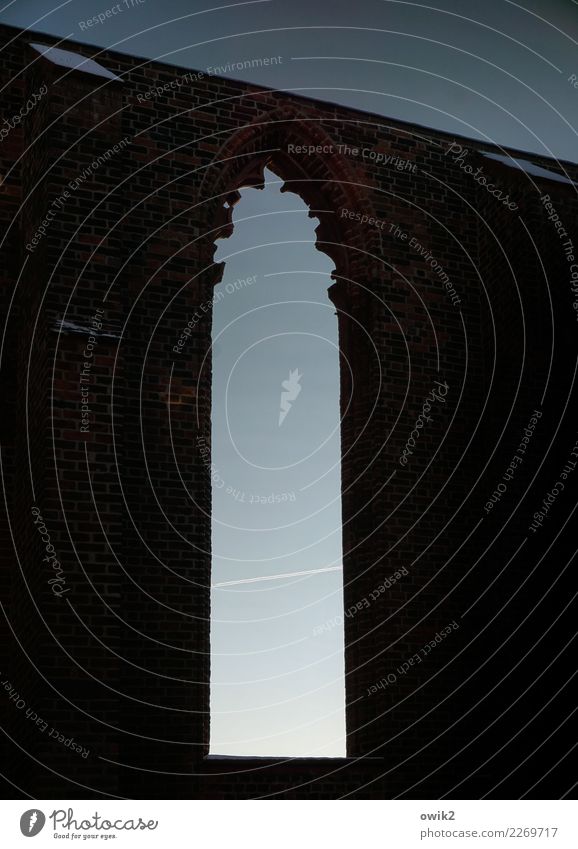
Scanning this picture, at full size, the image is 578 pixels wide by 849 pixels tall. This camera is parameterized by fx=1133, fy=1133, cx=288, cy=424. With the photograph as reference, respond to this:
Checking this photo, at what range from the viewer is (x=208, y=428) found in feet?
29.4

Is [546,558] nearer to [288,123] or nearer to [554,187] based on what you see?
[554,187]

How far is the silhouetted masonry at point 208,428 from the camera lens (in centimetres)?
A: 773

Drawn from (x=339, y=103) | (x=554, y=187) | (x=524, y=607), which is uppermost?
(x=339, y=103)

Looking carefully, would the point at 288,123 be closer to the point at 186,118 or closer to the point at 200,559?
the point at 186,118

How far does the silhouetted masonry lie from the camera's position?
7.73m

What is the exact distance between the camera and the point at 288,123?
9.89 meters

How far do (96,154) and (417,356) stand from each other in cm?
335

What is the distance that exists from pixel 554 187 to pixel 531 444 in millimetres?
2501
